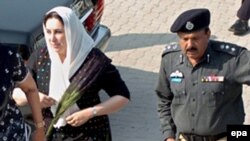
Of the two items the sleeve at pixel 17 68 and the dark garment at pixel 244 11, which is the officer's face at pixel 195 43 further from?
the dark garment at pixel 244 11

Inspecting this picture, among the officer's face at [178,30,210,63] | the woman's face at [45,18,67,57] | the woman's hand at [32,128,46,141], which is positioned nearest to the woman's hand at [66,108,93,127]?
the woman's hand at [32,128,46,141]

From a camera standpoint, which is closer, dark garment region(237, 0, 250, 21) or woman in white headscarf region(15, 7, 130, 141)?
woman in white headscarf region(15, 7, 130, 141)

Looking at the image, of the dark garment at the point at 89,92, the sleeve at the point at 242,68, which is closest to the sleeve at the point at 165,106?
the dark garment at the point at 89,92

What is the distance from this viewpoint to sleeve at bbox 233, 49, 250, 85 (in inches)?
152

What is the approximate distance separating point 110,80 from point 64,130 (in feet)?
1.34

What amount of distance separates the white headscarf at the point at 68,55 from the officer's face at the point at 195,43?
24.8 inches

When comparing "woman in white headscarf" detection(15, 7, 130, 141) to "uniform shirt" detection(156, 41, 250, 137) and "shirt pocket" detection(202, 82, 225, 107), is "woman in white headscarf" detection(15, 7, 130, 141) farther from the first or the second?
"shirt pocket" detection(202, 82, 225, 107)

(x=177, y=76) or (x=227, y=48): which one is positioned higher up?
(x=227, y=48)

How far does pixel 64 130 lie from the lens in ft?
13.8

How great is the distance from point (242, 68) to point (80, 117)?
97cm

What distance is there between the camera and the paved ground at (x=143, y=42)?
21.4 feet

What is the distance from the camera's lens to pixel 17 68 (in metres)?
3.56

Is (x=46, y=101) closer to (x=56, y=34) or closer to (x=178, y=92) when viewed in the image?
(x=56, y=34)

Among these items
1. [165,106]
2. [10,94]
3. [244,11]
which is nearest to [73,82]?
[165,106]
